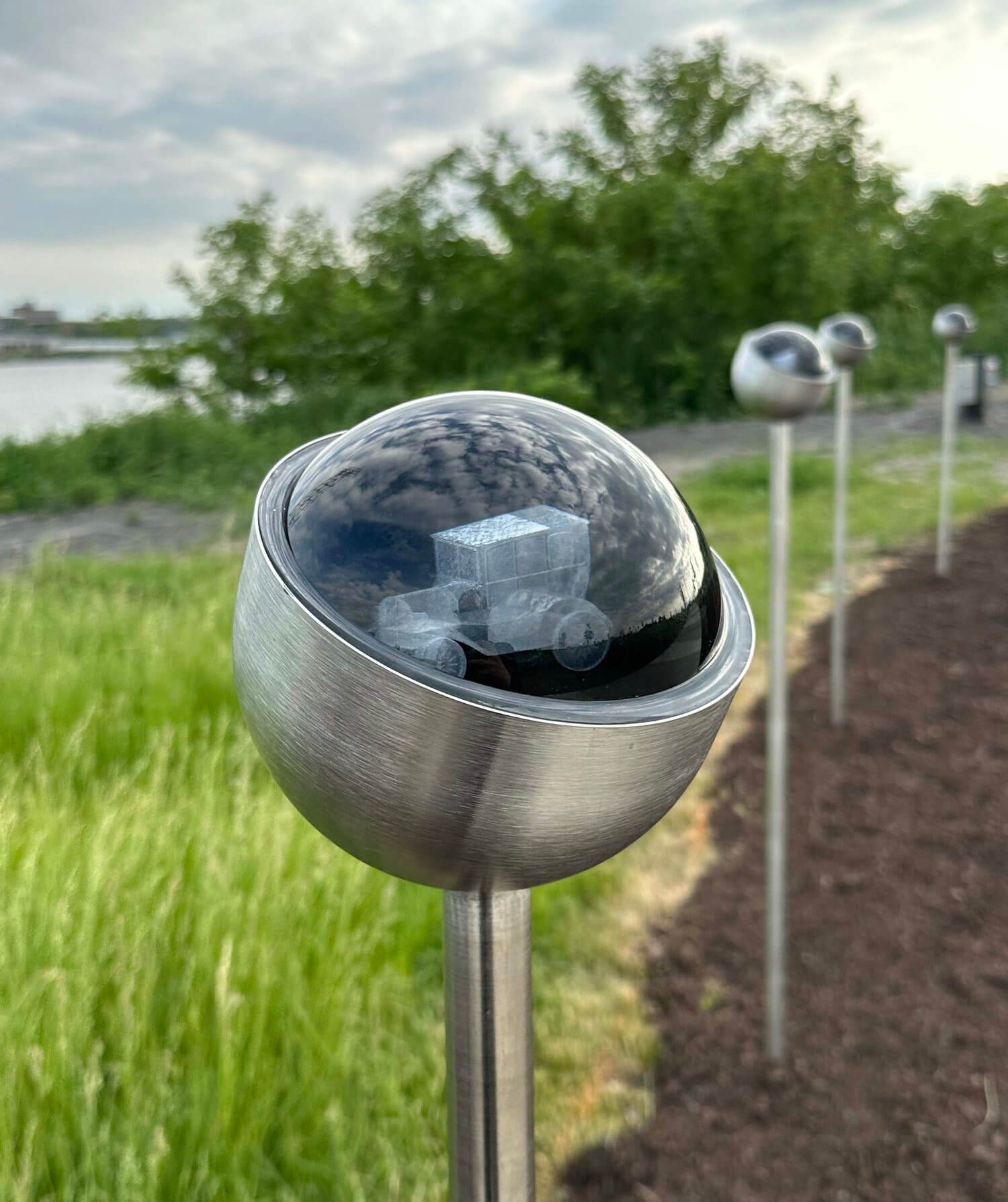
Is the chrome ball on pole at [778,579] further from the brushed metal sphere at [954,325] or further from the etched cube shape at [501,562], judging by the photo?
the brushed metal sphere at [954,325]

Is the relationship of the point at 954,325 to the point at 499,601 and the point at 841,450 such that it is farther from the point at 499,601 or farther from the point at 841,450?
the point at 499,601

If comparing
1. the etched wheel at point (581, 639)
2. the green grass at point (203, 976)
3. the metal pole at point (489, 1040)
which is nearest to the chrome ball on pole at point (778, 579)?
the green grass at point (203, 976)

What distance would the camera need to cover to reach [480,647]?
75 centimetres

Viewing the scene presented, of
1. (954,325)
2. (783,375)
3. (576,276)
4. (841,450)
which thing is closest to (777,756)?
(783,375)

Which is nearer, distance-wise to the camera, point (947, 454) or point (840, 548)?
point (840, 548)

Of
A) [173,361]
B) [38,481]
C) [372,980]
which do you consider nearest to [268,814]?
[372,980]

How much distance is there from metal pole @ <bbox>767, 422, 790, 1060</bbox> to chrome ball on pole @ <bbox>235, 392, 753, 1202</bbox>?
5.78 feet

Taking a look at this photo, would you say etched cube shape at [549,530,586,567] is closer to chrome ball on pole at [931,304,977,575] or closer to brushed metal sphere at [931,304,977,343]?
chrome ball on pole at [931,304,977,575]

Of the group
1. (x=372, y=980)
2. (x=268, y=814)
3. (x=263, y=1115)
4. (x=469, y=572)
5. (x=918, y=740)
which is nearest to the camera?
(x=469, y=572)

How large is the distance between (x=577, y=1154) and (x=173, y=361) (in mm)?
12616

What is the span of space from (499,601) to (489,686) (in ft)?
0.20

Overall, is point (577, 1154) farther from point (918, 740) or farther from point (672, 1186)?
point (918, 740)

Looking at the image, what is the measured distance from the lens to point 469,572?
0.76 metres

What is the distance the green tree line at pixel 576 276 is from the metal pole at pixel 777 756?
9.27 m
